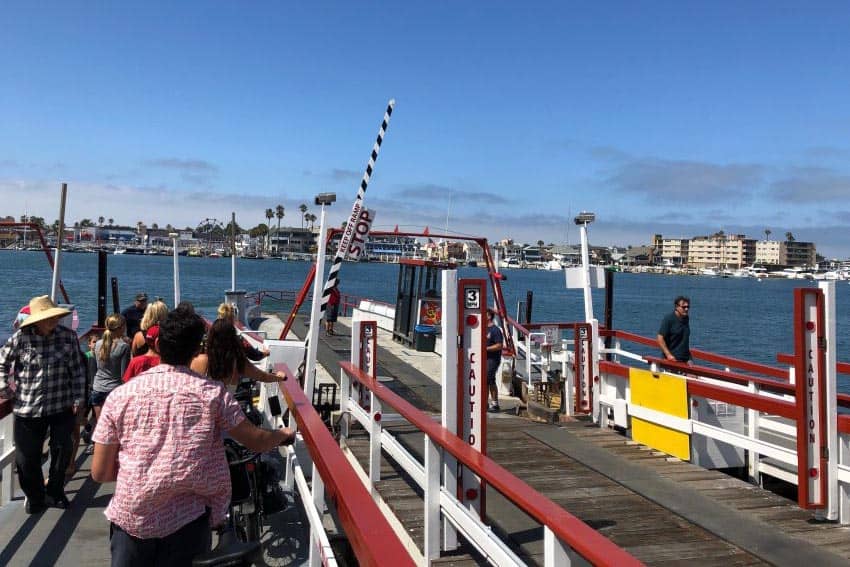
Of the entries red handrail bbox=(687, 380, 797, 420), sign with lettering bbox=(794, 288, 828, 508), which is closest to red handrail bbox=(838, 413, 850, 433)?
sign with lettering bbox=(794, 288, 828, 508)

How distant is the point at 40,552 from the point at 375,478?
264 centimetres

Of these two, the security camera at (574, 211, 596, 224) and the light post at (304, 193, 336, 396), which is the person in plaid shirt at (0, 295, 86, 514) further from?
the security camera at (574, 211, 596, 224)

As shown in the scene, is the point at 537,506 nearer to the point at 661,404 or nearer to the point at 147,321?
the point at 147,321

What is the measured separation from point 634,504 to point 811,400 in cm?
166

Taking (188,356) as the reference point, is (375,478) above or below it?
below

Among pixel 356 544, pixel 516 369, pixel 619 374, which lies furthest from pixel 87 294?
pixel 356 544

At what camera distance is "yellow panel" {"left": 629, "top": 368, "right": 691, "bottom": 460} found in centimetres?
743

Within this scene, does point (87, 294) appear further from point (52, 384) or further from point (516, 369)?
point (52, 384)

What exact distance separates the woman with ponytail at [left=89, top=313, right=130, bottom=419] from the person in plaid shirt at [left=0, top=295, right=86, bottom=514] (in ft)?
3.09

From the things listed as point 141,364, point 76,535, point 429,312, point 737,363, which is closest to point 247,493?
point 141,364

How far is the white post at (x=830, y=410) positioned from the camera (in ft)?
17.9

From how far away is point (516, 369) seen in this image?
13.6 metres

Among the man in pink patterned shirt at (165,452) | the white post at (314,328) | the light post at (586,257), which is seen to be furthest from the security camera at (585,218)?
the man in pink patterned shirt at (165,452)

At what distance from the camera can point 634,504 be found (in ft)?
19.2
